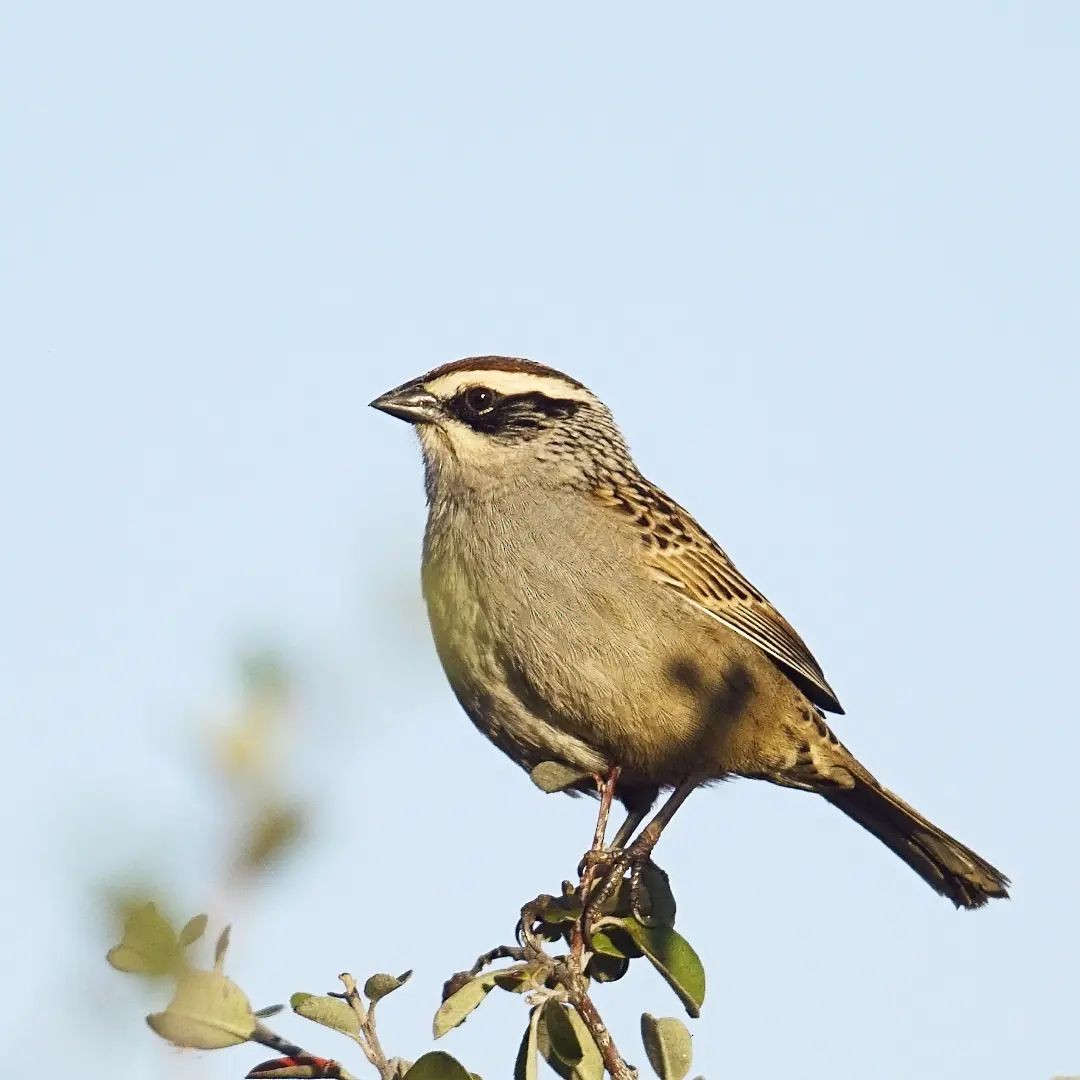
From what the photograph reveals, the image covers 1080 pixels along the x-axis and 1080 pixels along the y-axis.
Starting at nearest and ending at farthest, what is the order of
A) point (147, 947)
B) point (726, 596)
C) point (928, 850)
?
1. point (147, 947)
2. point (726, 596)
3. point (928, 850)

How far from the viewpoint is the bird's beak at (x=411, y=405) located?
7277mm

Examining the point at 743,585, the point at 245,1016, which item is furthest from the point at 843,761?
the point at 245,1016

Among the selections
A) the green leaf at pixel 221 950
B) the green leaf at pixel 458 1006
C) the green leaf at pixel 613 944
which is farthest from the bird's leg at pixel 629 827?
the green leaf at pixel 221 950

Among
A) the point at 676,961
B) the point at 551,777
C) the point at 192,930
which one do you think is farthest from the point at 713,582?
the point at 192,930

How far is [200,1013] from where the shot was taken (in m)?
1.67

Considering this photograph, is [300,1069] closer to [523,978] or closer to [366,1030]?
[366,1030]

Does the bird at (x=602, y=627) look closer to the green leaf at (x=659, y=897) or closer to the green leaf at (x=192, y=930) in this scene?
the green leaf at (x=659, y=897)

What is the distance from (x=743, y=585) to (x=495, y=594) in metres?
1.69

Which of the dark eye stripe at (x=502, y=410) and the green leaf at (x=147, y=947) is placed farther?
the dark eye stripe at (x=502, y=410)

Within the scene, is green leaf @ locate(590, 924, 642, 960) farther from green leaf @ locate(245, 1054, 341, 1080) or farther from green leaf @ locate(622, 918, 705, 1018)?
green leaf @ locate(245, 1054, 341, 1080)

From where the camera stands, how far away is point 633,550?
7.07m

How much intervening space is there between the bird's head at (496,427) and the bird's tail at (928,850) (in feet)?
6.35

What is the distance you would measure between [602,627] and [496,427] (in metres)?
1.32

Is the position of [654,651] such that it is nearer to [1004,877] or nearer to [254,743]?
[1004,877]
